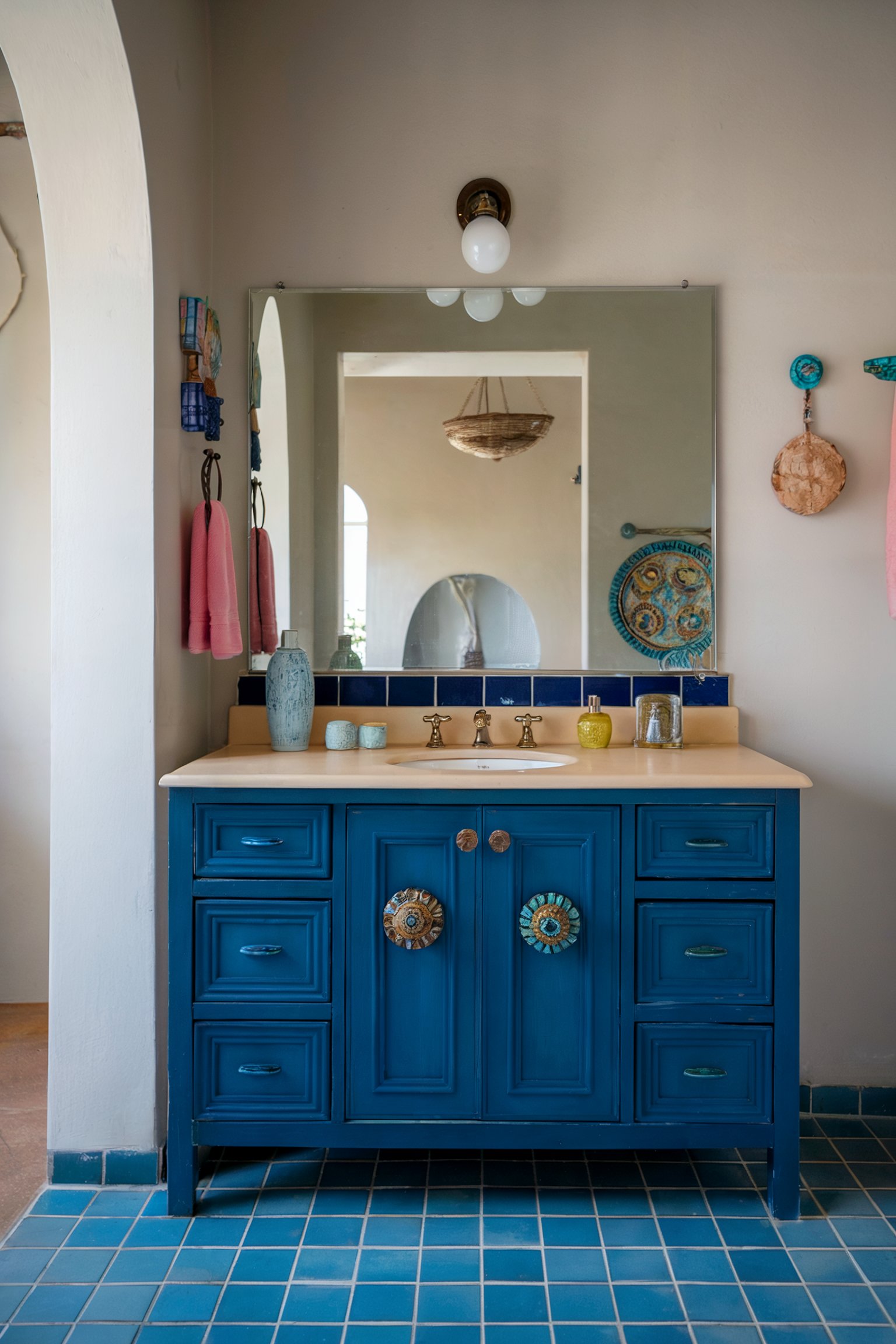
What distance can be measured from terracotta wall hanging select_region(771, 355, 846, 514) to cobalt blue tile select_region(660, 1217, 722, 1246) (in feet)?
5.21

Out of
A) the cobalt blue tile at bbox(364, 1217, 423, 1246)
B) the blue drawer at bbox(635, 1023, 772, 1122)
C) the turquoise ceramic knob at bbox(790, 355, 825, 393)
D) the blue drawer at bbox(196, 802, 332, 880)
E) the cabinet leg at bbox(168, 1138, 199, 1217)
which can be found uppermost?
the turquoise ceramic knob at bbox(790, 355, 825, 393)

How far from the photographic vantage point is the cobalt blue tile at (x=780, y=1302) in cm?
163

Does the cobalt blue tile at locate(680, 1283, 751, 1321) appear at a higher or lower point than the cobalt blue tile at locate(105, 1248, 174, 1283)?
lower

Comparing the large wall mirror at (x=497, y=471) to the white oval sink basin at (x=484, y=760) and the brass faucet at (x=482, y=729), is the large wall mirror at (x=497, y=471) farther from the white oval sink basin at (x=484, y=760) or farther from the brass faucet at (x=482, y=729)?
the white oval sink basin at (x=484, y=760)

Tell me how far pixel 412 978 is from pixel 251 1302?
601 millimetres

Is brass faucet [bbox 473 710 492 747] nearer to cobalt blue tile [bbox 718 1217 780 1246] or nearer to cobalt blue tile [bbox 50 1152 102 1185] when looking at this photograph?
cobalt blue tile [bbox 718 1217 780 1246]

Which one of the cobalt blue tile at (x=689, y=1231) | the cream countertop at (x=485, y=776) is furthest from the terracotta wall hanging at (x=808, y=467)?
the cobalt blue tile at (x=689, y=1231)

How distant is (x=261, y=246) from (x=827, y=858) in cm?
208

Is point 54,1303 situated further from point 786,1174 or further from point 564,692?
point 564,692

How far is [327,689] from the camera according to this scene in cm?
244

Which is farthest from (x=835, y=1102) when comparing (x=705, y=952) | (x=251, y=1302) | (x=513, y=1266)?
(x=251, y=1302)

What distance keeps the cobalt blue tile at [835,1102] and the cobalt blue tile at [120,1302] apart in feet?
5.09

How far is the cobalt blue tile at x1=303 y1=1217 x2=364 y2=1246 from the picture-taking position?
1815 mm

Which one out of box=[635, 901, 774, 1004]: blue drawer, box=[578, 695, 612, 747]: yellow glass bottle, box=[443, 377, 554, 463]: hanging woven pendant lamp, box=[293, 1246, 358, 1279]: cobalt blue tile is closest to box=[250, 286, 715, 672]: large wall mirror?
box=[443, 377, 554, 463]: hanging woven pendant lamp
